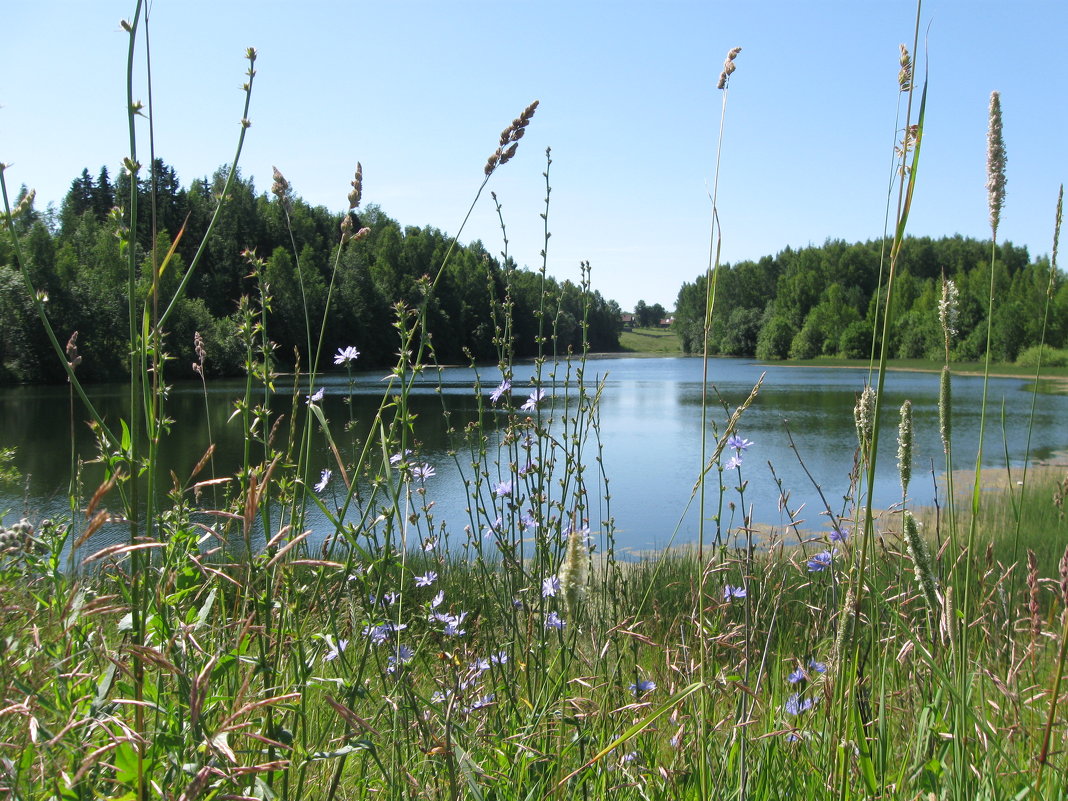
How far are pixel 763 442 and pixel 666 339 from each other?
81113mm

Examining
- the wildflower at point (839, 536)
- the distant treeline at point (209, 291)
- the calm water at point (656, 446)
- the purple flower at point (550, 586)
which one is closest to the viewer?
the wildflower at point (839, 536)

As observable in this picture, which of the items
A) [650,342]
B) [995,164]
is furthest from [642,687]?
[650,342]

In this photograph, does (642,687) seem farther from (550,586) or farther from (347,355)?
(347,355)

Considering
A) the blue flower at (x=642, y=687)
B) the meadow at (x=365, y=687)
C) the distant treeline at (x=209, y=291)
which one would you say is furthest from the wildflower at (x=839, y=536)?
the distant treeline at (x=209, y=291)

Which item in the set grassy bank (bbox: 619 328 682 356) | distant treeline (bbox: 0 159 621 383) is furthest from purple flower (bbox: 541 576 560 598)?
grassy bank (bbox: 619 328 682 356)

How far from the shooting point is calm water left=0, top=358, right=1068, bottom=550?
820 centimetres

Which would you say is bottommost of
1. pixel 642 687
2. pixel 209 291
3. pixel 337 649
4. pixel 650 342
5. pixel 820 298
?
pixel 642 687

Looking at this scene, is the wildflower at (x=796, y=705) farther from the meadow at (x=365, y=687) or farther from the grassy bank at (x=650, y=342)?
the grassy bank at (x=650, y=342)

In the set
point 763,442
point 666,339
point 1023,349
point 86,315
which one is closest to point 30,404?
point 86,315

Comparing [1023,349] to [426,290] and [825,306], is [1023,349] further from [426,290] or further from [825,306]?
[426,290]

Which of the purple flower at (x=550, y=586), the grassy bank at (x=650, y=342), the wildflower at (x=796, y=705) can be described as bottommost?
the wildflower at (x=796, y=705)

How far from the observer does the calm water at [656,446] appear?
26.9ft

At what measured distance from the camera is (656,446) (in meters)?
14.6

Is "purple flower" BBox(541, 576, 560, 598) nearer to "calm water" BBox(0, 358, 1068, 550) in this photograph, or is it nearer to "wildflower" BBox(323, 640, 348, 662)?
"wildflower" BBox(323, 640, 348, 662)
